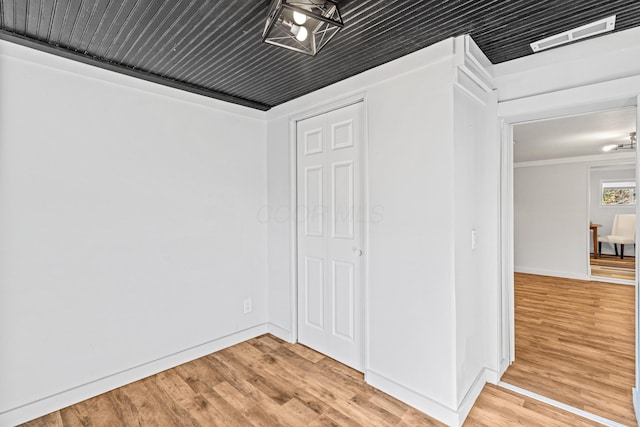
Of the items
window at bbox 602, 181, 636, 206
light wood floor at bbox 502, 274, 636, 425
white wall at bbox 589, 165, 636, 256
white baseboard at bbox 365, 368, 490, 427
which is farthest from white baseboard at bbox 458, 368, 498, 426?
window at bbox 602, 181, 636, 206

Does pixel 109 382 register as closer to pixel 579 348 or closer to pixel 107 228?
pixel 107 228

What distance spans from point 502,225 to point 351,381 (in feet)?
5.59

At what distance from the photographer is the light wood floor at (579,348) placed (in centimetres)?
218

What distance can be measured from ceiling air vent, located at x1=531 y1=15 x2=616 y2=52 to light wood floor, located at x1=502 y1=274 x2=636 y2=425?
2372 mm

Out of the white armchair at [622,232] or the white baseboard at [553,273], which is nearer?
the white baseboard at [553,273]

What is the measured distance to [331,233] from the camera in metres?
2.75

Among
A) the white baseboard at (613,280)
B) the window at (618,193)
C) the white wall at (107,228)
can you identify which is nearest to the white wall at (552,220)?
the white baseboard at (613,280)

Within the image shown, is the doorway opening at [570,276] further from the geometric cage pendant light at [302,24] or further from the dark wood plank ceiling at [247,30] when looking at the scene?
the geometric cage pendant light at [302,24]

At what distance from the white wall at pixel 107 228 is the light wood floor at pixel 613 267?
679 centimetres

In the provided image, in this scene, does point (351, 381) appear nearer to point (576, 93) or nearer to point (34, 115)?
point (576, 93)

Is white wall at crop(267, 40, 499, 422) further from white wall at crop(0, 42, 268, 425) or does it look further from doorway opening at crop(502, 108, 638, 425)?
white wall at crop(0, 42, 268, 425)

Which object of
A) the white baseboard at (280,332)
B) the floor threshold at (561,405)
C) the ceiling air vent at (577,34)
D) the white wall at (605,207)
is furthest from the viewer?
the white wall at (605,207)

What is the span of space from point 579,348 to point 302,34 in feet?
11.9

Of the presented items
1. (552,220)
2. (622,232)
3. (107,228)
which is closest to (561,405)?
(107,228)
